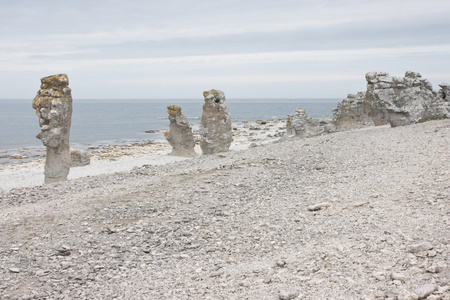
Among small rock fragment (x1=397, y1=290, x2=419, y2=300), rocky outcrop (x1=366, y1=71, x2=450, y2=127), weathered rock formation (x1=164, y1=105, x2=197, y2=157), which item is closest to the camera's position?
small rock fragment (x1=397, y1=290, x2=419, y2=300)

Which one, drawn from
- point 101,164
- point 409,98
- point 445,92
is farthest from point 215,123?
point 445,92

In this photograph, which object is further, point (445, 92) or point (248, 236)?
point (445, 92)

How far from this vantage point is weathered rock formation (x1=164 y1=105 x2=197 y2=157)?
2819cm

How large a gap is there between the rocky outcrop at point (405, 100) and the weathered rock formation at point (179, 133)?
1272cm

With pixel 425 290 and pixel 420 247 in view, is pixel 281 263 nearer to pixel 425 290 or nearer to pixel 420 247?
pixel 420 247

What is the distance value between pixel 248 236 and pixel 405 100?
681 inches

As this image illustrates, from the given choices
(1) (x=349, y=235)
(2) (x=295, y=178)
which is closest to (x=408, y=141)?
(2) (x=295, y=178)

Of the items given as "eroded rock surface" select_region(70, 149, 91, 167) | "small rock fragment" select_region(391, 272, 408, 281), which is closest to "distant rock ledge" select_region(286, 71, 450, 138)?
"small rock fragment" select_region(391, 272, 408, 281)

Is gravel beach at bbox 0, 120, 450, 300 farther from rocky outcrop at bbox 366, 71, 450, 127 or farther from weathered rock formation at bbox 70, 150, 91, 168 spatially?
weathered rock formation at bbox 70, 150, 91, 168

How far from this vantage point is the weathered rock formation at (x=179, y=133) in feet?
92.5

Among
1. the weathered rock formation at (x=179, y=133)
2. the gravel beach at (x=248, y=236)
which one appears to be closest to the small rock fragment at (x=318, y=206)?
the gravel beach at (x=248, y=236)

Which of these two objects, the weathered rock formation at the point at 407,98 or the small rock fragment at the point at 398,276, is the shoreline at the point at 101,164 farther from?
the small rock fragment at the point at 398,276

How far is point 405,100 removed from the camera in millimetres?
21766

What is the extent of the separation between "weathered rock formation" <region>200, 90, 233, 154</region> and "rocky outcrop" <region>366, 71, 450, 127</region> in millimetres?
8965
